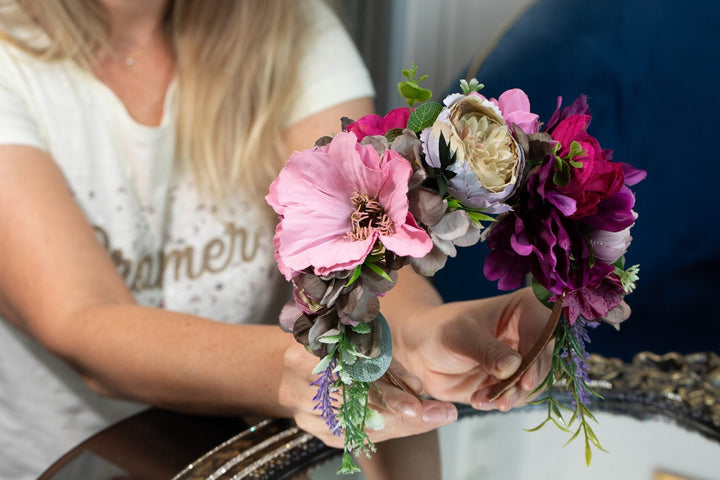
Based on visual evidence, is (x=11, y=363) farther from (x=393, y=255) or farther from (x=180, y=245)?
(x=393, y=255)

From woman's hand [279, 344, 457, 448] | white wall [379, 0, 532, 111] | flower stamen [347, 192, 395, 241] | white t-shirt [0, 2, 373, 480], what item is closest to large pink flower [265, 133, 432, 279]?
flower stamen [347, 192, 395, 241]

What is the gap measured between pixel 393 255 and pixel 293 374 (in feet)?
0.55

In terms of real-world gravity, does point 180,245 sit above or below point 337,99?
below

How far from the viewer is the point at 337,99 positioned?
823 mm

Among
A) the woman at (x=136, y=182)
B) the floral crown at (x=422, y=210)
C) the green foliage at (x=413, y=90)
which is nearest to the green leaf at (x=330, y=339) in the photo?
the floral crown at (x=422, y=210)

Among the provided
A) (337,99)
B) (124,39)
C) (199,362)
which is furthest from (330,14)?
(199,362)

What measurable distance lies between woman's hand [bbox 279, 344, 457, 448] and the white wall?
0.83 metres

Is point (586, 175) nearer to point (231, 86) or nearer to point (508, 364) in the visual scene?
point (508, 364)

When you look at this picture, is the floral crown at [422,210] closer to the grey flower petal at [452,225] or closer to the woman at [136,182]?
the grey flower petal at [452,225]

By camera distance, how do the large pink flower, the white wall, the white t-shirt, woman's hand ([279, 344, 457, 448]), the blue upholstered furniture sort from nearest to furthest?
the large pink flower
woman's hand ([279, 344, 457, 448])
the white t-shirt
the blue upholstered furniture
the white wall

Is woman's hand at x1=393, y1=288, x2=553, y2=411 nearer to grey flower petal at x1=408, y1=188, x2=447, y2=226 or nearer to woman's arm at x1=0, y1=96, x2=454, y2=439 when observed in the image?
woman's arm at x1=0, y1=96, x2=454, y2=439

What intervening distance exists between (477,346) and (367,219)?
18cm

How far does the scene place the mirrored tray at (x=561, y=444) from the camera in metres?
0.46

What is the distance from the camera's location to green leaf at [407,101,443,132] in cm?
30
